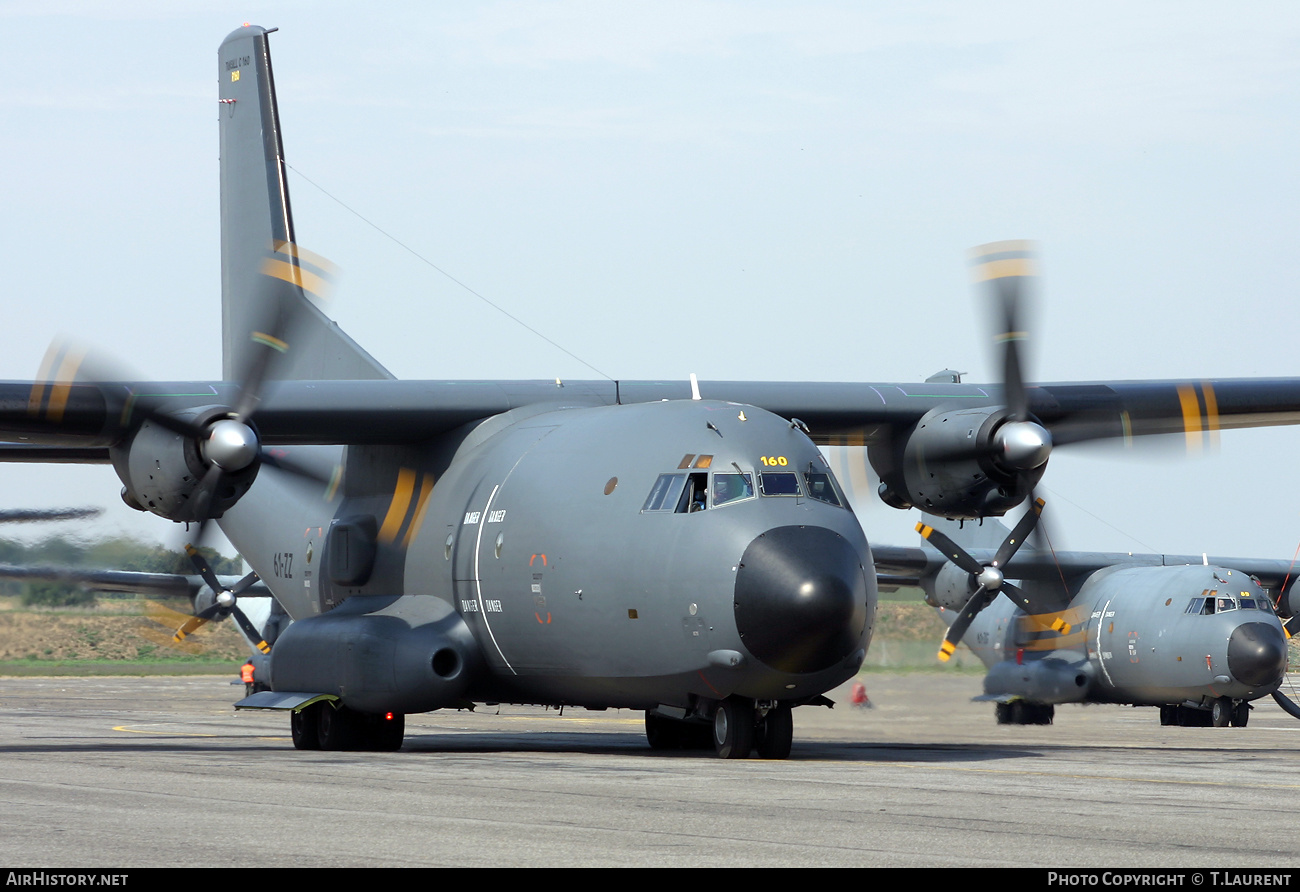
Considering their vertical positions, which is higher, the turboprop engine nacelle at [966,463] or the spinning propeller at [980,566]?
the turboprop engine nacelle at [966,463]

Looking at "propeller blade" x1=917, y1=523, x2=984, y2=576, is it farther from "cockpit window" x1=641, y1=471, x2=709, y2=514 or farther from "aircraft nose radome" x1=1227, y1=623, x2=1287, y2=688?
"cockpit window" x1=641, y1=471, x2=709, y2=514

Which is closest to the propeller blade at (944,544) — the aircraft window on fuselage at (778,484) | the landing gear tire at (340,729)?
the aircraft window on fuselage at (778,484)

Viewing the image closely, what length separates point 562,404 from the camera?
66.9ft

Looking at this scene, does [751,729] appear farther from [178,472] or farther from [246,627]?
[246,627]

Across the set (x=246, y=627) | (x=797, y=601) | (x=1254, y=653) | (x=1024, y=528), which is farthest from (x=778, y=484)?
(x=246, y=627)

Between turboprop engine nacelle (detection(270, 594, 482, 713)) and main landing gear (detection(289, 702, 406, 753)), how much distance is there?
357mm

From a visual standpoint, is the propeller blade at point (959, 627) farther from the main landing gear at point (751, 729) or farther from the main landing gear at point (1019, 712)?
the main landing gear at point (751, 729)

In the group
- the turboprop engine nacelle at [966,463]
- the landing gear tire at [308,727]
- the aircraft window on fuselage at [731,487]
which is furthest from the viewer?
the landing gear tire at [308,727]

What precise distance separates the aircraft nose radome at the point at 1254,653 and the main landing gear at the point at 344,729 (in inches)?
699

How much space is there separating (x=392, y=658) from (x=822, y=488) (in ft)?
17.2

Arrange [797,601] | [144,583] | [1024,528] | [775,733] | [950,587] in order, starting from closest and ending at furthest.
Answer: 1. [797,601]
2. [775,733]
3. [1024,528]
4. [950,587]
5. [144,583]

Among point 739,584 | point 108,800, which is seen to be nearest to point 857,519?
point 739,584

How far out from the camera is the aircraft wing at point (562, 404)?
58.8ft

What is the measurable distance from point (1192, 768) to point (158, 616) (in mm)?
12907
